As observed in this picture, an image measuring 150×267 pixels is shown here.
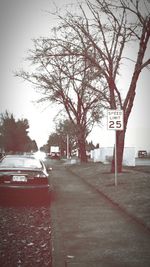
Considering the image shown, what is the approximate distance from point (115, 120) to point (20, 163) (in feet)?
14.7

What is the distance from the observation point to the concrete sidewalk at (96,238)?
17.6 ft

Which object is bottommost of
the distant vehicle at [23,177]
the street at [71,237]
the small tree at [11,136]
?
the street at [71,237]

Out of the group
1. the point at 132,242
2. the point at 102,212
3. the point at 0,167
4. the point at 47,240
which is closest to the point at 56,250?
the point at 47,240

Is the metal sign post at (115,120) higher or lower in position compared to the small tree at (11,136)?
lower

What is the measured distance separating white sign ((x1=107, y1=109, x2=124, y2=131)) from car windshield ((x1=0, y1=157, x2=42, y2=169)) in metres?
3.55

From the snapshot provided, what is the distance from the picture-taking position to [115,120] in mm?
→ 14516

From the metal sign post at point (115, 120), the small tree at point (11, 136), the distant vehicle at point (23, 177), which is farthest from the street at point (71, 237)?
the small tree at point (11, 136)

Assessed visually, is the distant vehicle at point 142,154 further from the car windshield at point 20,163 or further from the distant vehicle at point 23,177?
the distant vehicle at point 23,177

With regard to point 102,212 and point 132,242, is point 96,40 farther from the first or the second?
point 132,242

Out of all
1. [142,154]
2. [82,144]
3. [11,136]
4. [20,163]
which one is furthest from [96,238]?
[11,136]

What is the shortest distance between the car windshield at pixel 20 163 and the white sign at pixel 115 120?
355 centimetres

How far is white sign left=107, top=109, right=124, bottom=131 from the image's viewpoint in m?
14.5

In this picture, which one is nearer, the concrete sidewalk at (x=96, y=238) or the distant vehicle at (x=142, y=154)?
the concrete sidewalk at (x=96, y=238)

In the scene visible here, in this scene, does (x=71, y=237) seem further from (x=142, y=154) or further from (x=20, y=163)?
(x=142, y=154)
